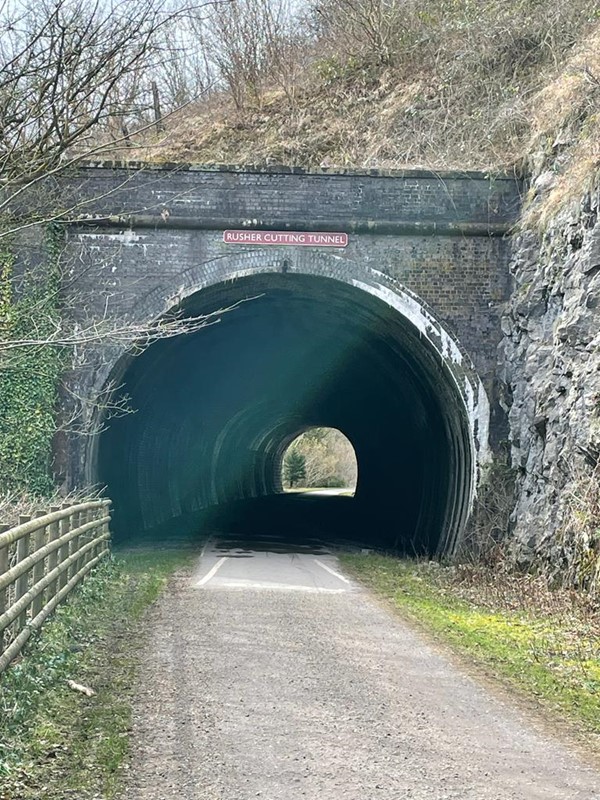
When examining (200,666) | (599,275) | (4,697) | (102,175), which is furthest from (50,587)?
(102,175)

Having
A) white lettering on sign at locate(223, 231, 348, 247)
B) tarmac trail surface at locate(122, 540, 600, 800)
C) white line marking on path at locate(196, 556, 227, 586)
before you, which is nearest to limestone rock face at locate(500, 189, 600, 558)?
white lettering on sign at locate(223, 231, 348, 247)

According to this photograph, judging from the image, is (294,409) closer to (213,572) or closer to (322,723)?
(213,572)

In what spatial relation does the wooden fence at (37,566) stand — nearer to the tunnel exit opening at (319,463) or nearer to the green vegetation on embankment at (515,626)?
the green vegetation on embankment at (515,626)

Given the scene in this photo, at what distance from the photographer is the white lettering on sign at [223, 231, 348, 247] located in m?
14.3

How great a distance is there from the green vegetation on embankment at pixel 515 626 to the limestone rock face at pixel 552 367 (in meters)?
1.05

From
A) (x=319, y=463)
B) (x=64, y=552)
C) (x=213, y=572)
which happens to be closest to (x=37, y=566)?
(x=64, y=552)

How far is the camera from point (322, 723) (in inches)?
201

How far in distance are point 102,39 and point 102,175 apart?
6.07 meters

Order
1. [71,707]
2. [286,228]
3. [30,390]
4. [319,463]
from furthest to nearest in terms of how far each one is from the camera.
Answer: [319,463] < [286,228] < [30,390] < [71,707]

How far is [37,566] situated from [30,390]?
7.36 m

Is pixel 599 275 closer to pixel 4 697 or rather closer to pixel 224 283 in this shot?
pixel 224 283

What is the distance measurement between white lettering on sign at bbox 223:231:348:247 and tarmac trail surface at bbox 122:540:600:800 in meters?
7.35

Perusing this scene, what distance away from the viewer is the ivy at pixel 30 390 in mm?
13617

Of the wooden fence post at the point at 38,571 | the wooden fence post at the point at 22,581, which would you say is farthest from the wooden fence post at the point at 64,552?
the wooden fence post at the point at 22,581
